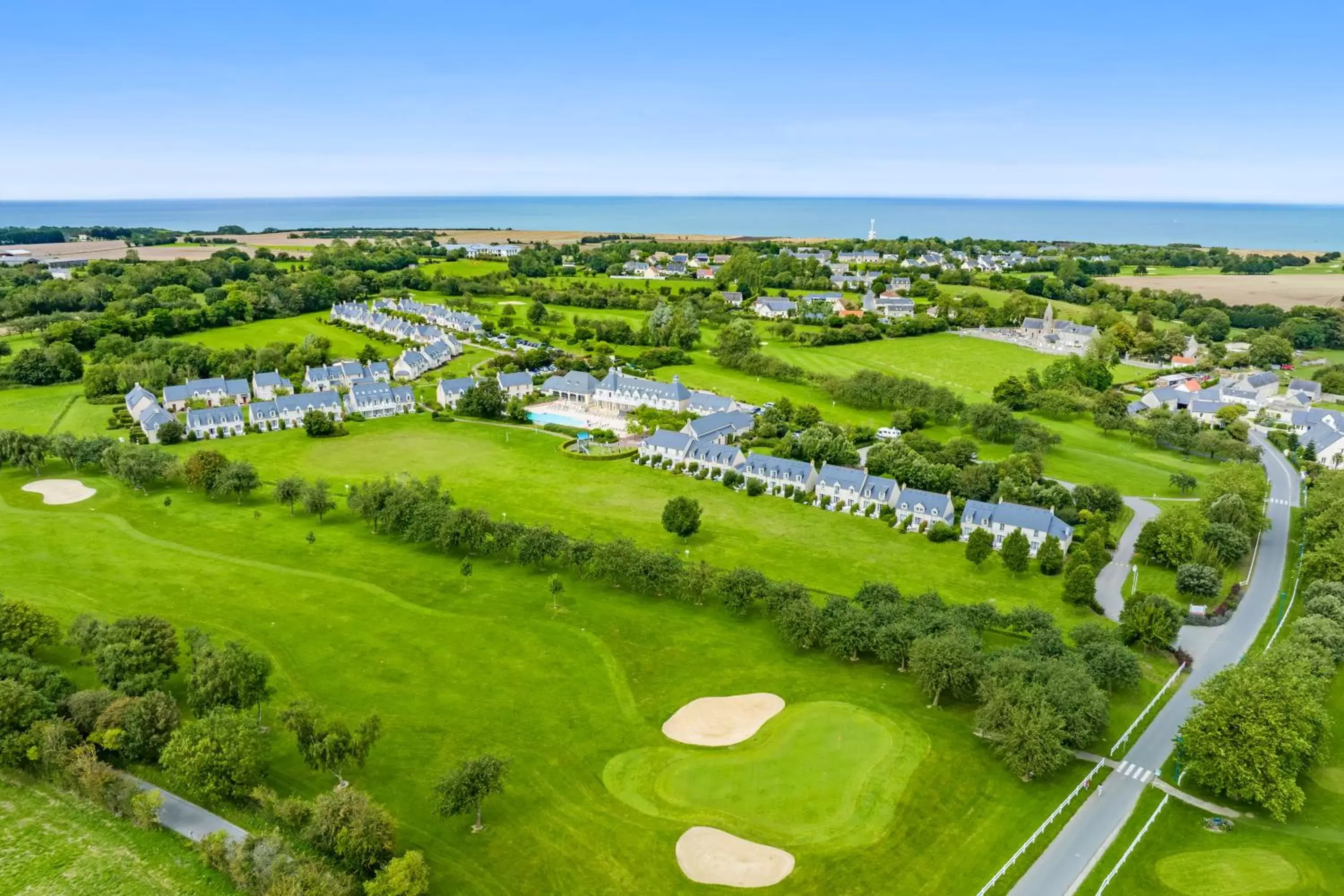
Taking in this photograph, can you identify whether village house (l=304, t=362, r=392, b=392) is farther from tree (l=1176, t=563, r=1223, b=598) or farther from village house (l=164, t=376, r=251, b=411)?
tree (l=1176, t=563, r=1223, b=598)

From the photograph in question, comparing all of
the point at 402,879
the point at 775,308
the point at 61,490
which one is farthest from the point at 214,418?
the point at 775,308

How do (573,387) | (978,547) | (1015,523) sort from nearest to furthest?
(978,547) → (1015,523) → (573,387)

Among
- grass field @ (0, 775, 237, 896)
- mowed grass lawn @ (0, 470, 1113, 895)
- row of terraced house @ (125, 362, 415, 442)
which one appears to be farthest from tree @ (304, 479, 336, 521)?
grass field @ (0, 775, 237, 896)

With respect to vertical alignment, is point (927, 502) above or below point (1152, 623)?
above

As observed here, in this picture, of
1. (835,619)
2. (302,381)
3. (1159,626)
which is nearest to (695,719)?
(835,619)

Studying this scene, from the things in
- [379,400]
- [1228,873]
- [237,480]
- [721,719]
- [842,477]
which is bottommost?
[1228,873]

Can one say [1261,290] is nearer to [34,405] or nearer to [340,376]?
[340,376]

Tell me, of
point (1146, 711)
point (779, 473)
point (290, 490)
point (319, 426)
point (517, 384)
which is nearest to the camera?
point (1146, 711)
